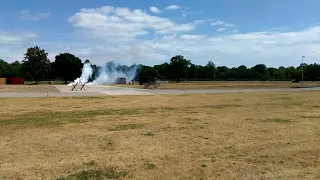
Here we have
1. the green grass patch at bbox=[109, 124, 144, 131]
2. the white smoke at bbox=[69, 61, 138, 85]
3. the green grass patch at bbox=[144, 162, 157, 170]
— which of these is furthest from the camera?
the white smoke at bbox=[69, 61, 138, 85]

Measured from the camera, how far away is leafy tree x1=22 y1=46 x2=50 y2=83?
317 feet

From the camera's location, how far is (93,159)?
8281mm

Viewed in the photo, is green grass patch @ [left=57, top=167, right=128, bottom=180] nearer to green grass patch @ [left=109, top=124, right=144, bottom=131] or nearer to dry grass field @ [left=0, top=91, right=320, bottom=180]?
dry grass field @ [left=0, top=91, right=320, bottom=180]

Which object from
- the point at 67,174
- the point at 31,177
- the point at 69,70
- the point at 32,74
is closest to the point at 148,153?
the point at 67,174

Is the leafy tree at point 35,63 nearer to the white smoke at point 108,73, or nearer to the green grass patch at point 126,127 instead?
the white smoke at point 108,73

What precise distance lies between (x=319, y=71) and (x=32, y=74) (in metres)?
108

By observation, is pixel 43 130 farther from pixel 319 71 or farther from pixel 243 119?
pixel 319 71

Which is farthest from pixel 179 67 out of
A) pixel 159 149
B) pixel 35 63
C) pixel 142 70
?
pixel 159 149

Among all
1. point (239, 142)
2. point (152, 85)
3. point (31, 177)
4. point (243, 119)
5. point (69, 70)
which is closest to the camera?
point (31, 177)

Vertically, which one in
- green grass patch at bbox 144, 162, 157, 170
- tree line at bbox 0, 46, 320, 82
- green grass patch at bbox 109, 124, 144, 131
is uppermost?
tree line at bbox 0, 46, 320, 82

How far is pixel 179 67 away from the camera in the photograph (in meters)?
131

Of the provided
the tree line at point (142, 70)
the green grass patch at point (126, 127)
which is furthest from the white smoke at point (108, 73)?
the green grass patch at point (126, 127)

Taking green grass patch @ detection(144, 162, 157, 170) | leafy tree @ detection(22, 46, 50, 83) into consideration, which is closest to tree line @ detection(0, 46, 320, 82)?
leafy tree @ detection(22, 46, 50, 83)

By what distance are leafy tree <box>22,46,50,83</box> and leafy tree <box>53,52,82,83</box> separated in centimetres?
906
